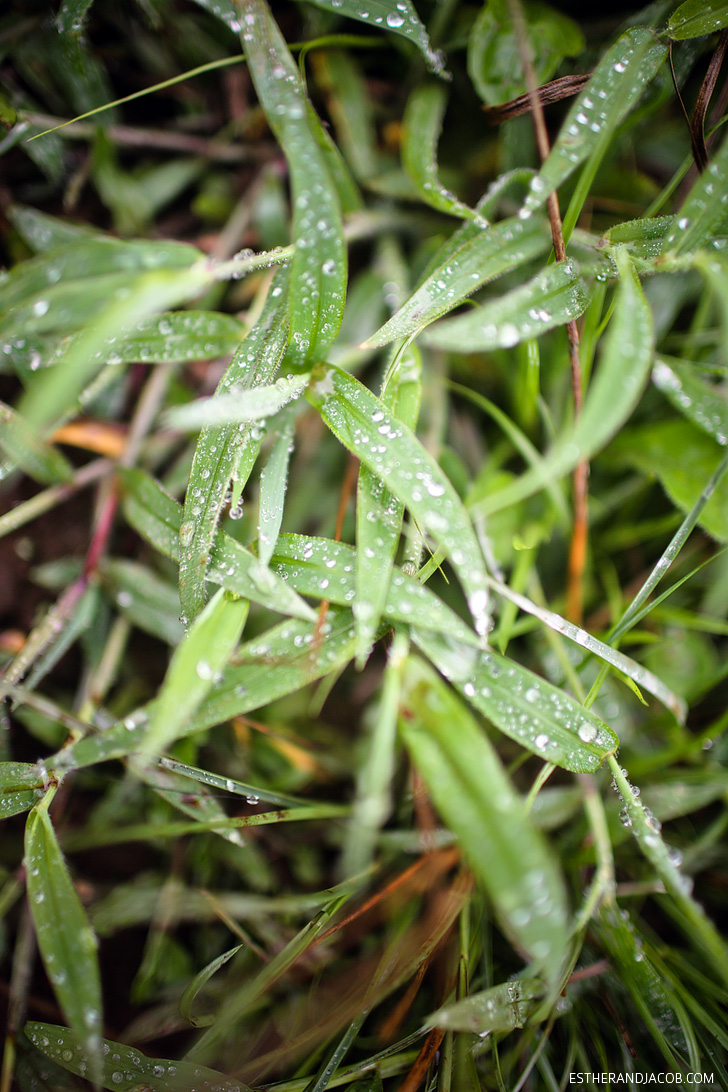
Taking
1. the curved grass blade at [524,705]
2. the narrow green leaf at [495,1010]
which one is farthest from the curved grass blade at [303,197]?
the narrow green leaf at [495,1010]

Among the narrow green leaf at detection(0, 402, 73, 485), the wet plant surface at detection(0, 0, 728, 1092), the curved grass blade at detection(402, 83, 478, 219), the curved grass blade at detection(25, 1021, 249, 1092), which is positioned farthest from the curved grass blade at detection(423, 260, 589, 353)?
the curved grass blade at detection(25, 1021, 249, 1092)

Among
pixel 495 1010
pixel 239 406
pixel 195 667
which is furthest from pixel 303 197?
pixel 495 1010

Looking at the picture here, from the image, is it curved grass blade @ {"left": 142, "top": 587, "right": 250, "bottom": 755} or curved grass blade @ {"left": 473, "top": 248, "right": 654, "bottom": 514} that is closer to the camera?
curved grass blade @ {"left": 473, "top": 248, "right": 654, "bottom": 514}

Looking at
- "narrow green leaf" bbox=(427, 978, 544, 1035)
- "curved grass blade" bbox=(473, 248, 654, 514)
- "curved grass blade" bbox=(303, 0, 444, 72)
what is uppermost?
"curved grass blade" bbox=(303, 0, 444, 72)

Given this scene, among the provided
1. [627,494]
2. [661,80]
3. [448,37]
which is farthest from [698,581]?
[448,37]

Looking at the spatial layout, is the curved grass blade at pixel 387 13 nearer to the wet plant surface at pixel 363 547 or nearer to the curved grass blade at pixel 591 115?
the wet plant surface at pixel 363 547

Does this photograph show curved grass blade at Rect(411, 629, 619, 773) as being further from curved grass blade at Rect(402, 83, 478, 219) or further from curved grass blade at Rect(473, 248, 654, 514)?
curved grass blade at Rect(402, 83, 478, 219)

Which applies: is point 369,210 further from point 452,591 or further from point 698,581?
point 698,581

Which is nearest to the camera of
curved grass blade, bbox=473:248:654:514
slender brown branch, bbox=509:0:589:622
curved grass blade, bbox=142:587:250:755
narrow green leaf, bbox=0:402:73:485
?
curved grass blade, bbox=473:248:654:514
